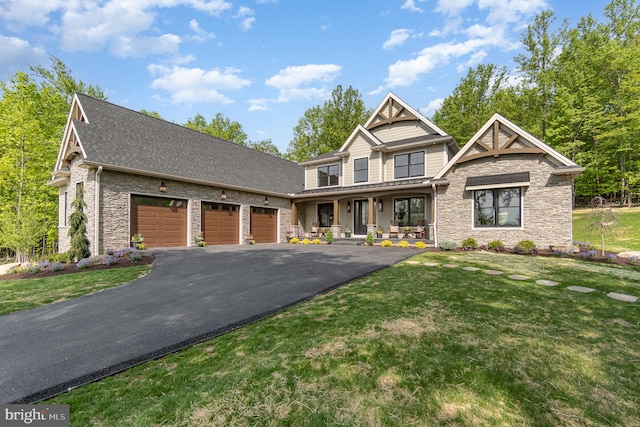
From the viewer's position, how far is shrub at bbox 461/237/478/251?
12.3m

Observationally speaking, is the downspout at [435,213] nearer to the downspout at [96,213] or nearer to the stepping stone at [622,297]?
the stepping stone at [622,297]

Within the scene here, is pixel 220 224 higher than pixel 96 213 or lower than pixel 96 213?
lower

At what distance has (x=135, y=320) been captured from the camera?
4.36 m

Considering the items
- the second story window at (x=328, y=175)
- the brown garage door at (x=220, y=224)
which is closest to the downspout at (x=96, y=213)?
the brown garage door at (x=220, y=224)

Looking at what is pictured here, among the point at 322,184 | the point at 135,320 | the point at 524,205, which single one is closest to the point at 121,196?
the point at 135,320

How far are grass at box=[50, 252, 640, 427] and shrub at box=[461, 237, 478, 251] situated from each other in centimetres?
783

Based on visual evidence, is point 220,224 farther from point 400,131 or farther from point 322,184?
point 400,131

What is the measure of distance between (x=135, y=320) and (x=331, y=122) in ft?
101

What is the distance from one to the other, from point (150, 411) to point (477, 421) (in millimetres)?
2637

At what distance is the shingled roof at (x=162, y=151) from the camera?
40.5 ft

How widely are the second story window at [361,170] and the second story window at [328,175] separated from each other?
155 centimetres

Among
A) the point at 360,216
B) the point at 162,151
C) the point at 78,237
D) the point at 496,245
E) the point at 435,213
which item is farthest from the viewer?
the point at 360,216

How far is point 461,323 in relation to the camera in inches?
150

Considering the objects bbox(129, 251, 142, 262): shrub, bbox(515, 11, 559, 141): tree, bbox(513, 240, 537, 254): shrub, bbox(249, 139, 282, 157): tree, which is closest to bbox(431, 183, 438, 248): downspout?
bbox(513, 240, 537, 254): shrub
